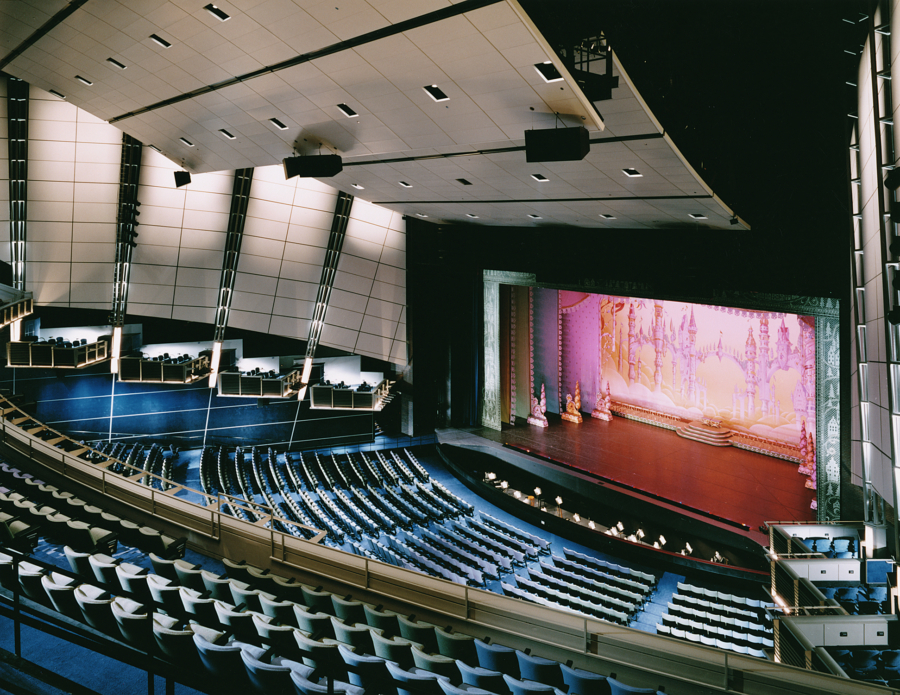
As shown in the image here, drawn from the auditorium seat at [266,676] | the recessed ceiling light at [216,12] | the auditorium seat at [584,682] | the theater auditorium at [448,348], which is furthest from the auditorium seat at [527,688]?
the recessed ceiling light at [216,12]

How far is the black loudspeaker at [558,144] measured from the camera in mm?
6527

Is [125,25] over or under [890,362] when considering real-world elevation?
over

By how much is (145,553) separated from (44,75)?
8.81 m

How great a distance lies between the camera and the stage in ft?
47.2

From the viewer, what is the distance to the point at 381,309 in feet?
64.5

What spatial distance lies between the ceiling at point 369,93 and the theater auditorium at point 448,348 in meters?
0.07

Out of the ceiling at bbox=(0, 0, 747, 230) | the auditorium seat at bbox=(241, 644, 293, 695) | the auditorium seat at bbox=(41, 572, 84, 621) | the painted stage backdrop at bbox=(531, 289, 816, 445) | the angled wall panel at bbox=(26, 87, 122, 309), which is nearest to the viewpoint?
the auditorium seat at bbox=(241, 644, 293, 695)

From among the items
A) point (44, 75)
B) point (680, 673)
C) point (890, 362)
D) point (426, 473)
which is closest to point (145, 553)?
point (680, 673)

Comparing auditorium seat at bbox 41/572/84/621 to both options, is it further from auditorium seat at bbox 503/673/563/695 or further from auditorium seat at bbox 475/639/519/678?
auditorium seat at bbox 503/673/563/695

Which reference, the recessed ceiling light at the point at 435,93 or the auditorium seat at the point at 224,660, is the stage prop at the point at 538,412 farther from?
the auditorium seat at the point at 224,660

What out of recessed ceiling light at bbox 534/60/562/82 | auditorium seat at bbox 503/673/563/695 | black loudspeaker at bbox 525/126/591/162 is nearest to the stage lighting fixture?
black loudspeaker at bbox 525/126/591/162

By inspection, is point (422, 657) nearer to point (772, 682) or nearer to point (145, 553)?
point (772, 682)

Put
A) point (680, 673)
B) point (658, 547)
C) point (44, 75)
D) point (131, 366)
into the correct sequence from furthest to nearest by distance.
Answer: point (131, 366), point (658, 547), point (44, 75), point (680, 673)

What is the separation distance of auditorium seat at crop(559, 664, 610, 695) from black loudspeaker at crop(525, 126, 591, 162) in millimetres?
5068
